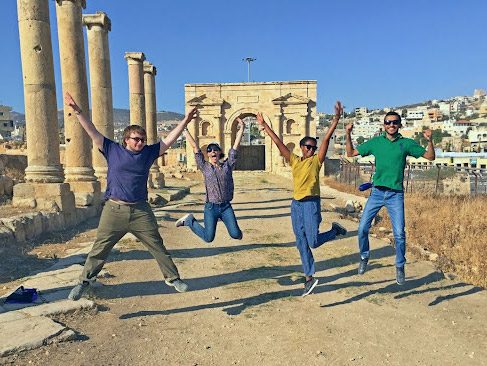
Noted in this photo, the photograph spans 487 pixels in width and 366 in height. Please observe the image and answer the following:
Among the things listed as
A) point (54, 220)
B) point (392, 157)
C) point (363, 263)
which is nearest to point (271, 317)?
point (363, 263)

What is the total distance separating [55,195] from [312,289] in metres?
6.42

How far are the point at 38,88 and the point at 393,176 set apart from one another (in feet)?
24.9

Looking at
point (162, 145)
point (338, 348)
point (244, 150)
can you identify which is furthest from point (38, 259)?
point (244, 150)

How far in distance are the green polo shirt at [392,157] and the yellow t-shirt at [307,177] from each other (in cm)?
81

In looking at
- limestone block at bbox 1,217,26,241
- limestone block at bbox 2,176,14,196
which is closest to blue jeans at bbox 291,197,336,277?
limestone block at bbox 1,217,26,241

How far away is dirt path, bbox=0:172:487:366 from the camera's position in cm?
330

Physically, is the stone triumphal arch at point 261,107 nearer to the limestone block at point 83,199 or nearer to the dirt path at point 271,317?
the limestone block at point 83,199

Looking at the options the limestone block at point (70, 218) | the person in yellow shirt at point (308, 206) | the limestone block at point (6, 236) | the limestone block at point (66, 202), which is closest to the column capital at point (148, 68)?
the limestone block at point (66, 202)

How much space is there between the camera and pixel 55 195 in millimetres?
8695

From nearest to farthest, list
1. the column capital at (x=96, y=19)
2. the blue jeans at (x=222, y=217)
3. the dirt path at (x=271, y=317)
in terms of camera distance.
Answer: the dirt path at (x=271, y=317), the blue jeans at (x=222, y=217), the column capital at (x=96, y=19)

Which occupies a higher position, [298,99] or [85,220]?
[298,99]

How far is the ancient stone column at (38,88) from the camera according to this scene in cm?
851

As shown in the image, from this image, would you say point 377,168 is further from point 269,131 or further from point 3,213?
point 3,213

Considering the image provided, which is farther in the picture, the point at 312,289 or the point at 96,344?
A: the point at 312,289
